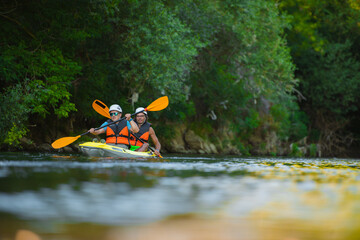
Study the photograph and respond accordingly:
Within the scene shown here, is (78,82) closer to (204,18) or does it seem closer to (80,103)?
(80,103)

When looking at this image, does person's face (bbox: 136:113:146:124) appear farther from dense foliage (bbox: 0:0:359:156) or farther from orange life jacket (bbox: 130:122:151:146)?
dense foliage (bbox: 0:0:359:156)

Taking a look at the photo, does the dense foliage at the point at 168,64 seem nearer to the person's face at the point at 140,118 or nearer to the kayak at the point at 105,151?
the kayak at the point at 105,151

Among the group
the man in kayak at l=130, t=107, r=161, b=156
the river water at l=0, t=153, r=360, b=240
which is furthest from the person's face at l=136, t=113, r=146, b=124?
the river water at l=0, t=153, r=360, b=240

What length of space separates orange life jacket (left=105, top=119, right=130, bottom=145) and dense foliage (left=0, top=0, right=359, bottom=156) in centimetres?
225

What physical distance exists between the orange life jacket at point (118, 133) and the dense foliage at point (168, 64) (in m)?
2.25

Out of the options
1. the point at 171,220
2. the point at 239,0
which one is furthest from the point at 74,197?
the point at 239,0

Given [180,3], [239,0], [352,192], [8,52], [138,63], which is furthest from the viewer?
[239,0]

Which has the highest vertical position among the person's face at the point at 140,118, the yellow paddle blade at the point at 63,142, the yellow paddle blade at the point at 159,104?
the yellow paddle blade at the point at 159,104

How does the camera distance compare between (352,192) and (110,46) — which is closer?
(352,192)

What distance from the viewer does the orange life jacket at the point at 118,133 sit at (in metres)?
14.0

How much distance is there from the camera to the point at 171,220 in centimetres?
412

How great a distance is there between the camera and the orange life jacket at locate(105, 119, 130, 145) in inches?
551

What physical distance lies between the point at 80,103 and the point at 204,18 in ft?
21.7

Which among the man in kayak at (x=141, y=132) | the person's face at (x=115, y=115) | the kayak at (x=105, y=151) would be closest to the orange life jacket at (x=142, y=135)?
the man in kayak at (x=141, y=132)
